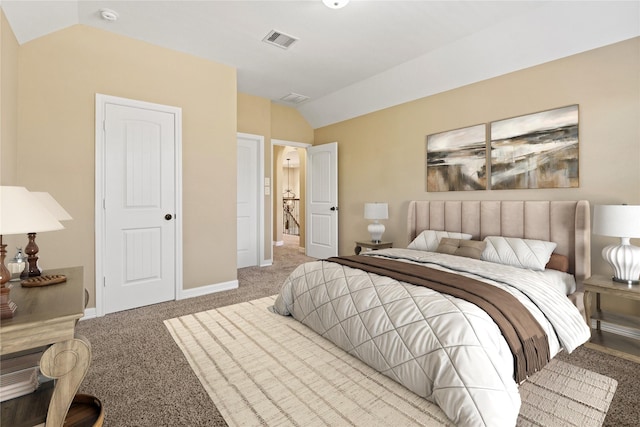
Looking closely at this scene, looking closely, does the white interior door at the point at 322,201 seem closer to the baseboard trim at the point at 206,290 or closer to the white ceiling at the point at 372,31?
the white ceiling at the point at 372,31

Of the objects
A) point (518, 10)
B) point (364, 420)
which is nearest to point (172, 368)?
point (364, 420)

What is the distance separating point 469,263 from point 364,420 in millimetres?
1641

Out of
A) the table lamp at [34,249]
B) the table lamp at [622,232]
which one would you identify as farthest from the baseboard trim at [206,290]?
the table lamp at [622,232]

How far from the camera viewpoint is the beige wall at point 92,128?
9.13ft

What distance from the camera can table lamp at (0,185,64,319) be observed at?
3.62 ft

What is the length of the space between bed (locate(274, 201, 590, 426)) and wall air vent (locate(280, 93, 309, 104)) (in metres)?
3.27

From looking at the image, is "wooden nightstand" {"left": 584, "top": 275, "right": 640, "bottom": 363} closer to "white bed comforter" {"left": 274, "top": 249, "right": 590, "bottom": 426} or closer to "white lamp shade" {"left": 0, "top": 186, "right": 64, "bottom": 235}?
"white bed comforter" {"left": 274, "top": 249, "right": 590, "bottom": 426}

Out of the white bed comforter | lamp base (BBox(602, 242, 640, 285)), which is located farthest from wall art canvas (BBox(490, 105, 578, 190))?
the white bed comforter

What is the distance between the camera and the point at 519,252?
284 centimetres

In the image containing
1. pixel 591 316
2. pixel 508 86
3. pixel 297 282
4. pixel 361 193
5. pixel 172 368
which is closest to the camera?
pixel 172 368

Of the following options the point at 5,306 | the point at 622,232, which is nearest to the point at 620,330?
the point at 622,232

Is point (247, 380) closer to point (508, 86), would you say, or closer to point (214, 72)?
point (214, 72)

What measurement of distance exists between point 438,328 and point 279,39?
10.6ft

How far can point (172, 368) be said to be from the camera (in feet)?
6.91
